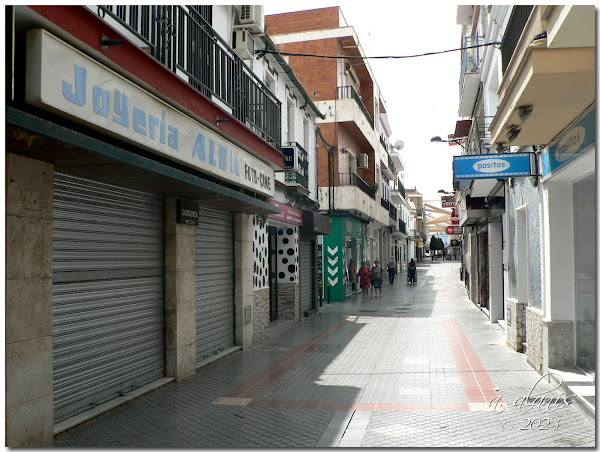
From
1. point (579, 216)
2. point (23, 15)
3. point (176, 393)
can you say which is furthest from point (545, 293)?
point (23, 15)

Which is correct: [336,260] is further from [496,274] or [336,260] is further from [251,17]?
[251,17]

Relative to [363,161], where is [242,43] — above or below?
below

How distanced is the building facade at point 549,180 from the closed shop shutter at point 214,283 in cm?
510

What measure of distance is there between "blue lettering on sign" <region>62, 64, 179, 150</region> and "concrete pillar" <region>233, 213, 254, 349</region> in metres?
4.80

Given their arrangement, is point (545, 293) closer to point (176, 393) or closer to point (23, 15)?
→ point (176, 393)

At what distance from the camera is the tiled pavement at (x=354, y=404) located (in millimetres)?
5926

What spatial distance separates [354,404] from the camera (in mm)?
7312

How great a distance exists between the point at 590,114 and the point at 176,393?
622cm

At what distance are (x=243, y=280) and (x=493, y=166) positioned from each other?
17.2ft

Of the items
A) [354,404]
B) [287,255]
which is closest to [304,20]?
[287,255]

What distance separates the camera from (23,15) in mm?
4434

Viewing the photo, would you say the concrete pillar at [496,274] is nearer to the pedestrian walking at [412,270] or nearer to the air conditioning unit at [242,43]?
the air conditioning unit at [242,43]

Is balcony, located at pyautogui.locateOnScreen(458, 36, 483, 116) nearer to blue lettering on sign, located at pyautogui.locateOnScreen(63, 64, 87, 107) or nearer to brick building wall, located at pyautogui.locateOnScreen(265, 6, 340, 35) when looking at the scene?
brick building wall, located at pyautogui.locateOnScreen(265, 6, 340, 35)

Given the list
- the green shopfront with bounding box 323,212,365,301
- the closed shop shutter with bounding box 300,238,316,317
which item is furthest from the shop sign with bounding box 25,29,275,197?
the green shopfront with bounding box 323,212,365,301
